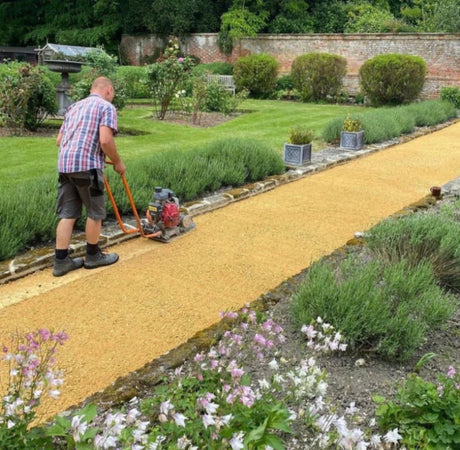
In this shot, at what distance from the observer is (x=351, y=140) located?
9969mm

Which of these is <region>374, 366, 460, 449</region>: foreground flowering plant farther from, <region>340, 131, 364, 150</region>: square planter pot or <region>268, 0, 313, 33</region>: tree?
<region>268, 0, 313, 33</region>: tree

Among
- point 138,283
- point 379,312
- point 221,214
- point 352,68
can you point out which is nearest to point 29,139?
point 221,214

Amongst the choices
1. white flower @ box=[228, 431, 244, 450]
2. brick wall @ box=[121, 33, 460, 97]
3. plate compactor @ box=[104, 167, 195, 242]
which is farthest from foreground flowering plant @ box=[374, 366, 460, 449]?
brick wall @ box=[121, 33, 460, 97]

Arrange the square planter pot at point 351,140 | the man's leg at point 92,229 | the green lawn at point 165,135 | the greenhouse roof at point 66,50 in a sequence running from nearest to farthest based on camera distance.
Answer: the man's leg at point 92,229, the green lawn at point 165,135, the square planter pot at point 351,140, the greenhouse roof at point 66,50

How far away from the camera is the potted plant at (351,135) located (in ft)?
32.7

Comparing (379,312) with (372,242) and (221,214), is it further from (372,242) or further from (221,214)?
(221,214)

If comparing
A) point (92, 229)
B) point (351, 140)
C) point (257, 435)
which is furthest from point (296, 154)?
point (257, 435)

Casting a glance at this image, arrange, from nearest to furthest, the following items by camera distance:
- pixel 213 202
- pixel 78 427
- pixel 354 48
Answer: pixel 78 427, pixel 213 202, pixel 354 48

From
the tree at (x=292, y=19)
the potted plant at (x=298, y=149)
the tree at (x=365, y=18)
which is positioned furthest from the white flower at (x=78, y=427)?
the tree at (x=292, y=19)

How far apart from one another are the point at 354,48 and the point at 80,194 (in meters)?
19.5

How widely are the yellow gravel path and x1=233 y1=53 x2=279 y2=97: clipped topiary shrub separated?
44.3 ft

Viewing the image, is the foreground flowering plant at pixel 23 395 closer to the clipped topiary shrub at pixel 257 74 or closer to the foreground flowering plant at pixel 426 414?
the foreground flowering plant at pixel 426 414

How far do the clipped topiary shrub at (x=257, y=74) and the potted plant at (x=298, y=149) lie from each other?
1205 cm

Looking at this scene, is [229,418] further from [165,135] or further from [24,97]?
[24,97]
